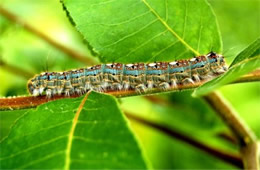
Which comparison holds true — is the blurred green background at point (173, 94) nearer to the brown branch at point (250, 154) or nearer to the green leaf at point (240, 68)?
the brown branch at point (250, 154)

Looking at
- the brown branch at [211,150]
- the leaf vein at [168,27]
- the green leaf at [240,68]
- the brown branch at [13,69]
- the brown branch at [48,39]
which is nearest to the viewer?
the green leaf at [240,68]

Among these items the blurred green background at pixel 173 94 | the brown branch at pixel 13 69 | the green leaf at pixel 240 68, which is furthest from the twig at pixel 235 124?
the brown branch at pixel 13 69

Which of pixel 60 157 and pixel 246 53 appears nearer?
pixel 60 157

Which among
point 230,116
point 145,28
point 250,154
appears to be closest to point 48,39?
point 145,28

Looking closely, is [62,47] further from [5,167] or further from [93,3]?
[5,167]

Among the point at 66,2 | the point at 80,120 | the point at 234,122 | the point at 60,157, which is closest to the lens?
the point at 60,157

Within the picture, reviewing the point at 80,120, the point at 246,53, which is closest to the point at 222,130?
the point at 246,53
